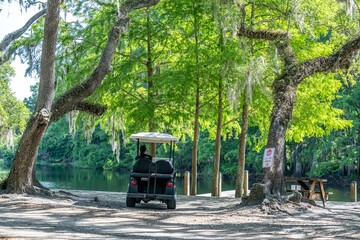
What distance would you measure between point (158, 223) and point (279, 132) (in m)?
5.28

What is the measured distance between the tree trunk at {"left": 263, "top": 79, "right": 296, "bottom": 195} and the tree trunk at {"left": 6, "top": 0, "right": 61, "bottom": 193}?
5.93 metres

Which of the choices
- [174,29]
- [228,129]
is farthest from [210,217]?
[228,129]

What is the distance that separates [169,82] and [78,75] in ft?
12.4

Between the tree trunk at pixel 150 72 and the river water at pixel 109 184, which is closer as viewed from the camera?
the tree trunk at pixel 150 72

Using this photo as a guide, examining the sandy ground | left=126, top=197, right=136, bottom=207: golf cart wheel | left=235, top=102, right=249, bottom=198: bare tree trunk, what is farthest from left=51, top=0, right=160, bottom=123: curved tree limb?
left=235, top=102, right=249, bottom=198: bare tree trunk

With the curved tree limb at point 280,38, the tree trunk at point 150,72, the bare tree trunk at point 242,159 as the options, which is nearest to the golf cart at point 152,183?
the curved tree limb at point 280,38

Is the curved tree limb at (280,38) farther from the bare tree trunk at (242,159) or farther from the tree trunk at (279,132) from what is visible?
the bare tree trunk at (242,159)

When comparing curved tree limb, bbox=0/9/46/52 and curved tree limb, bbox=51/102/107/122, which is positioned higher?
curved tree limb, bbox=0/9/46/52

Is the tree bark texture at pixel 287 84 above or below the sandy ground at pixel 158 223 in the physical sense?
above

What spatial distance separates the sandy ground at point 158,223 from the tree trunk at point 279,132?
0.93m

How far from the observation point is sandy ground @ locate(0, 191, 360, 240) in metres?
9.70

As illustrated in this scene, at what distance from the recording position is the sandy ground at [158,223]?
9.70m

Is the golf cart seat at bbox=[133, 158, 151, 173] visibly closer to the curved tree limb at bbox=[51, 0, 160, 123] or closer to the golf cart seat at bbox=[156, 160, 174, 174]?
the golf cart seat at bbox=[156, 160, 174, 174]

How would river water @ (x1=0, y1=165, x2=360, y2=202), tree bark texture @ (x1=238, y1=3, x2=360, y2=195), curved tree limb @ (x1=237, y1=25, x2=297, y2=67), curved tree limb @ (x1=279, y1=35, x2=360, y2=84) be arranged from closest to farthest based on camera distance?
tree bark texture @ (x1=238, y1=3, x2=360, y2=195), curved tree limb @ (x1=279, y1=35, x2=360, y2=84), curved tree limb @ (x1=237, y1=25, x2=297, y2=67), river water @ (x1=0, y1=165, x2=360, y2=202)
